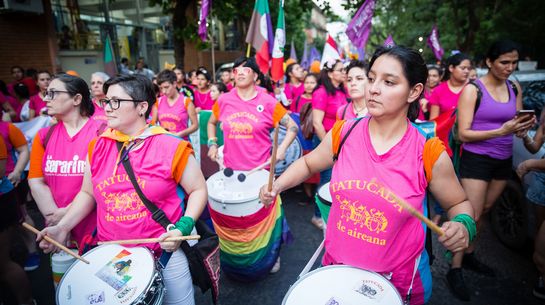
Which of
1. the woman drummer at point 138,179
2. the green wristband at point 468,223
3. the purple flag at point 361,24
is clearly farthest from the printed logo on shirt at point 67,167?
the purple flag at point 361,24

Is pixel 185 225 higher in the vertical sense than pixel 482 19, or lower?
lower

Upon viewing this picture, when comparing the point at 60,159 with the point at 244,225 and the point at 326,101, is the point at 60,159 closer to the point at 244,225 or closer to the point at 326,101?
the point at 244,225

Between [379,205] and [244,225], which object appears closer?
[379,205]

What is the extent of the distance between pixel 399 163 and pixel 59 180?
2469 mm

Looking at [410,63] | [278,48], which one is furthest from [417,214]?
[278,48]

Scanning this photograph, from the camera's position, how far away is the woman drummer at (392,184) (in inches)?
64.7

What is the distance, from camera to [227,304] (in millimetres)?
3301

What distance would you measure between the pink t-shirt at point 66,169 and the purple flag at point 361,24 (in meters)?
5.32

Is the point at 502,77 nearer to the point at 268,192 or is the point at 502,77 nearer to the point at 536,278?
the point at 536,278

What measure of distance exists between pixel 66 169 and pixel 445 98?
4768 millimetres

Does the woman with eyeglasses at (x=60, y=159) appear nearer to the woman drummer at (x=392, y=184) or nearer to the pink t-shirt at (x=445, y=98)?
the woman drummer at (x=392, y=184)

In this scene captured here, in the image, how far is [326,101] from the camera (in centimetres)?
480

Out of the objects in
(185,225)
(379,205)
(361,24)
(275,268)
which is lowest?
(275,268)

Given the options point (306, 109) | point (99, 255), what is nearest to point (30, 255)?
point (99, 255)
